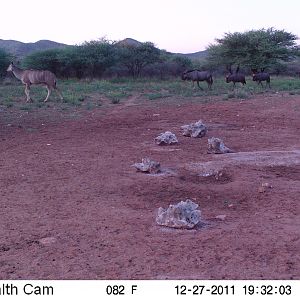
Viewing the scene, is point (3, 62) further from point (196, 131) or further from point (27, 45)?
point (27, 45)

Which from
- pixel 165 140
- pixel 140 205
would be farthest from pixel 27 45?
pixel 140 205

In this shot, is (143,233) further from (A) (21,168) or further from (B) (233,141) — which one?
(B) (233,141)

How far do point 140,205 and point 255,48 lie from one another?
113 ft

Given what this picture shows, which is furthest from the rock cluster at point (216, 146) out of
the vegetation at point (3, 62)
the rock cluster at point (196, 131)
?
the vegetation at point (3, 62)

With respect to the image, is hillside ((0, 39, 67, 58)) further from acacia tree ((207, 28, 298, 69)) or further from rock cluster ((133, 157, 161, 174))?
rock cluster ((133, 157, 161, 174))

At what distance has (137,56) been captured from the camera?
139 ft

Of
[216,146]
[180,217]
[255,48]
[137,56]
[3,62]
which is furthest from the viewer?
[137,56]

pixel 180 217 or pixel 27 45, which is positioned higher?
pixel 27 45

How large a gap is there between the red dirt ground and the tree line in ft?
89.2

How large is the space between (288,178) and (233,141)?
354 centimetres

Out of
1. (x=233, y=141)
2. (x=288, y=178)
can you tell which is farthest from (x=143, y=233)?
(x=233, y=141)

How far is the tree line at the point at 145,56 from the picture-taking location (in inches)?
1542

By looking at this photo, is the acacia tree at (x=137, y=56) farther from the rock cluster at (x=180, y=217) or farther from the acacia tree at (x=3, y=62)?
the rock cluster at (x=180, y=217)

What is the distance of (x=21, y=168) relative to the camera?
347 inches
